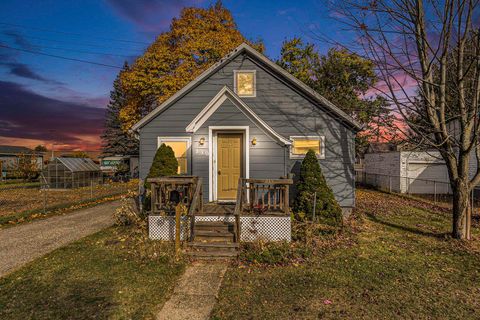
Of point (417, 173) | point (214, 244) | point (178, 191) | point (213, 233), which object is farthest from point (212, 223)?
point (417, 173)

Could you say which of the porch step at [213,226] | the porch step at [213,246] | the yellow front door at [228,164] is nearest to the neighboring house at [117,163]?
the yellow front door at [228,164]

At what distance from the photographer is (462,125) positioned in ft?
24.4

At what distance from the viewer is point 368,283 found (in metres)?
5.04

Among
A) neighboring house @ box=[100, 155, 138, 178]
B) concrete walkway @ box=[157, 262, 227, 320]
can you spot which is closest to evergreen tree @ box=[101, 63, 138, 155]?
neighboring house @ box=[100, 155, 138, 178]

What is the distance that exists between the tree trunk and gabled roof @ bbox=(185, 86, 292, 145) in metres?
4.95

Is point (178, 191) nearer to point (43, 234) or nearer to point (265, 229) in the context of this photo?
point (265, 229)

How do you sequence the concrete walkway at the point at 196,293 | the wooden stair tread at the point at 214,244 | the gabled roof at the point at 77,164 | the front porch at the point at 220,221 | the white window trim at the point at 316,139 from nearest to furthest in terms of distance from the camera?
the concrete walkway at the point at 196,293
the wooden stair tread at the point at 214,244
the front porch at the point at 220,221
the white window trim at the point at 316,139
the gabled roof at the point at 77,164

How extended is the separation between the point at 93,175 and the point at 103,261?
20.2m

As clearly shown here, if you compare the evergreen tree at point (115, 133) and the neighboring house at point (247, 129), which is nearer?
the neighboring house at point (247, 129)

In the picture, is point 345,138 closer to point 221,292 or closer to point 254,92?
point 254,92

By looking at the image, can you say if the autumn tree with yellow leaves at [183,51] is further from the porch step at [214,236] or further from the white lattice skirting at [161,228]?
the porch step at [214,236]

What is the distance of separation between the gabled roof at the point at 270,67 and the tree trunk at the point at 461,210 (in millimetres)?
3565

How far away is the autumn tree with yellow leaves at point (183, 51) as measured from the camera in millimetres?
22203

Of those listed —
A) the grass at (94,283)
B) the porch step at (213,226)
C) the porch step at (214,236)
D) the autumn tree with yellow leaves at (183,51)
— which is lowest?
the grass at (94,283)
